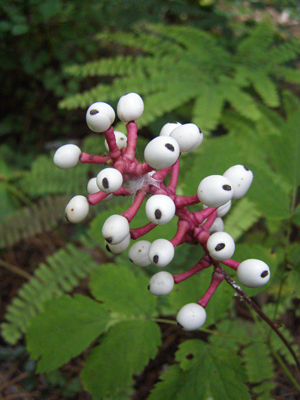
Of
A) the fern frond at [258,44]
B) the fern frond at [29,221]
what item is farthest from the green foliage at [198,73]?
the fern frond at [29,221]

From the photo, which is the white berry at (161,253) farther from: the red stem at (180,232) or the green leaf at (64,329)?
the green leaf at (64,329)

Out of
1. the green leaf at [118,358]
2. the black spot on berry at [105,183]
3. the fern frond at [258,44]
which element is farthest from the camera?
the fern frond at [258,44]

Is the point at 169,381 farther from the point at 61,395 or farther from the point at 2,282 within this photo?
the point at 2,282

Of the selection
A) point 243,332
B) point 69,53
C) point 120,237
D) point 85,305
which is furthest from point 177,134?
point 69,53

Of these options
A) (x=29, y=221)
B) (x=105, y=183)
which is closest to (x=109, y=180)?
(x=105, y=183)

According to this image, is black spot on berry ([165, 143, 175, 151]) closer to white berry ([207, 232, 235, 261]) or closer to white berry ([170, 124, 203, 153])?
white berry ([170, 124, 203, 153])
